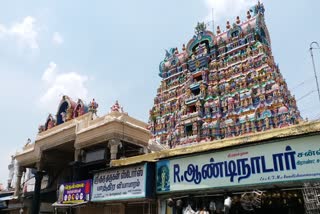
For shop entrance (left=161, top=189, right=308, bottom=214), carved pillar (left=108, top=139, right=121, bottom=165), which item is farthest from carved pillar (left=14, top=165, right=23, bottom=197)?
shop entrance (left=161, top=189, right=308, bottom=214)

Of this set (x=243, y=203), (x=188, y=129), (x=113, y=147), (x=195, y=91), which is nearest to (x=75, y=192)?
(x=113, y=147)

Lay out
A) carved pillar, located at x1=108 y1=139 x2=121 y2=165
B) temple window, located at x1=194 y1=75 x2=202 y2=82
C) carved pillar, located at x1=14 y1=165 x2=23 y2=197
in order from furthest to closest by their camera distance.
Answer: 1. temple window, located at x1=194 y1=75 x2=202 y2=82
2. carved pillar, located at x1=14 y1=165 x2=23 y2=197
3. carved pillar, located at x1=108 y1=139 x2=121 y2=165

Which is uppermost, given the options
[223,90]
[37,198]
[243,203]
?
[223,90]

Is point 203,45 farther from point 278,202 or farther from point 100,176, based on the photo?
point 278,202

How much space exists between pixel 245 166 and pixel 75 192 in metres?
11.2

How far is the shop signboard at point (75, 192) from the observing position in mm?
16403

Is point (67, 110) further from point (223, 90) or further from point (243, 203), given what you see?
point (223, 90)

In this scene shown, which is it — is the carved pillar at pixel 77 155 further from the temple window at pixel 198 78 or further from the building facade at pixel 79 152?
the temple window at pixel 198 78

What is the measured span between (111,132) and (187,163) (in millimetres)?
8258

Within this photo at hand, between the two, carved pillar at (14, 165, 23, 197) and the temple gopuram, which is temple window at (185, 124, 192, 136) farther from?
carved pillar at (14, 165, 23, 197)

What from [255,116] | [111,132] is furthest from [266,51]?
[111,132]

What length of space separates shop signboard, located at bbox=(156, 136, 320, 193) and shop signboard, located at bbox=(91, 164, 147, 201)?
0.88 meters

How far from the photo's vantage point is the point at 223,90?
116 ft

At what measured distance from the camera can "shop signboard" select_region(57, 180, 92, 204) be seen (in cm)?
1640
